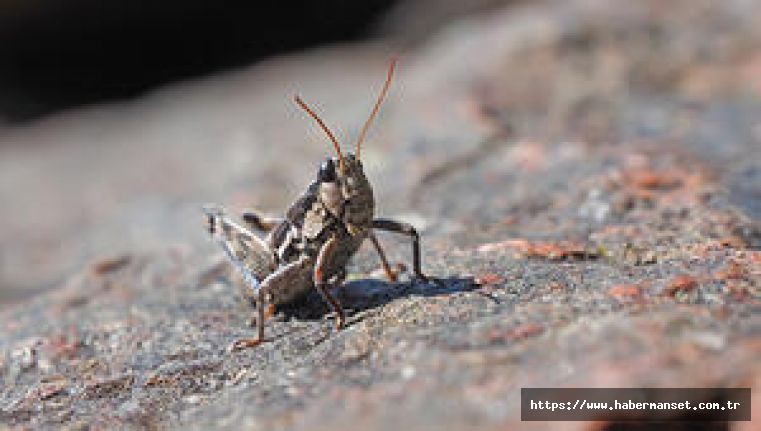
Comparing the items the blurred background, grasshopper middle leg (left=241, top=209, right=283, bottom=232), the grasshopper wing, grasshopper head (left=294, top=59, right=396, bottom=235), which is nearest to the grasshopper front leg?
grasshopper head (left=294, top=59, right=396, bottom=235)

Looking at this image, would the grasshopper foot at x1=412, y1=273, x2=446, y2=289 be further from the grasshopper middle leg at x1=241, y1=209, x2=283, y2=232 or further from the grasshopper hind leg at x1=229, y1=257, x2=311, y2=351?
the grasshopper middle leg at x1=241, y1=209, x2=283, y2=232

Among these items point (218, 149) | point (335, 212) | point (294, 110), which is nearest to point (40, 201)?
point (218, 149)

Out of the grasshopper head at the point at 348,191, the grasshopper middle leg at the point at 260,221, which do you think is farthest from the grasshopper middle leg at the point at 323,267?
the grasshopper middle leg at the point at 260,221

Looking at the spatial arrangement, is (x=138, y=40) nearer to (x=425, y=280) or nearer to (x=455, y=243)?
(x=455, y=243)

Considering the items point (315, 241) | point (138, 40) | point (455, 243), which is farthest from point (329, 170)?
point (138, 40)

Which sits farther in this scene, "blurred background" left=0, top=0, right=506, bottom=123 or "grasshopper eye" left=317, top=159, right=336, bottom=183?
"blurred background" left=0, top=0, right=506, bottom=123

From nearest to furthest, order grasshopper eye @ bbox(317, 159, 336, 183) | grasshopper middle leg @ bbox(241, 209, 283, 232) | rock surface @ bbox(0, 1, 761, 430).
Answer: rock surface @ bbox(0, 1, 761, 430) < grasshopper eye @ bbox(317, 159, 336, 183) < grasshopper middle leg @ bbox(241, 209, 283, 232)

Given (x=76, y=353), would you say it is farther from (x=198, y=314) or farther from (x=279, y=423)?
(x=279, y=423)
